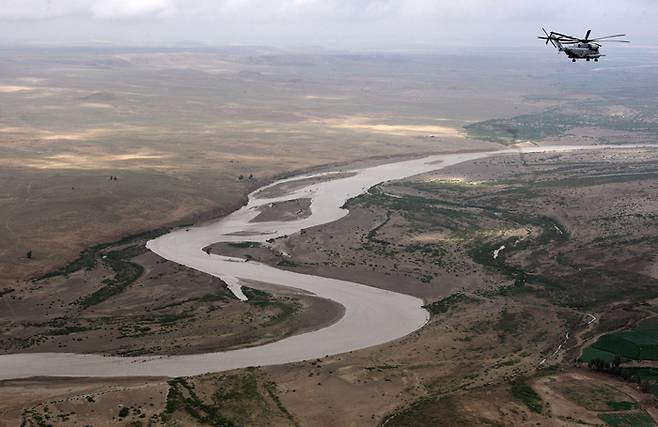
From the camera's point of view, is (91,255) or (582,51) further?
(91,255)

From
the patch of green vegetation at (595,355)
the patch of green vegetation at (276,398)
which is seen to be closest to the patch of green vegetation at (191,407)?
the patch of green vegetation at (276,398)

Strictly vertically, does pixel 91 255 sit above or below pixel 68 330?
above

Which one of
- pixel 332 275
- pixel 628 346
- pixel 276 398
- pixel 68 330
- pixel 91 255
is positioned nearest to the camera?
pixel 276 398

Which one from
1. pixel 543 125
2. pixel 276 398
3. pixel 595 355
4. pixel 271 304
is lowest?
pixel 276 398

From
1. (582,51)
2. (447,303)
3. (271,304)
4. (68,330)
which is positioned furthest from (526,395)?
(68,330)

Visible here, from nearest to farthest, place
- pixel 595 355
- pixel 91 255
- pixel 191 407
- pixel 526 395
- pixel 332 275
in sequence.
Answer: pixel 191 407, pixel 526 395, pixel 595 355, pixel 332 275, pixel 91 255

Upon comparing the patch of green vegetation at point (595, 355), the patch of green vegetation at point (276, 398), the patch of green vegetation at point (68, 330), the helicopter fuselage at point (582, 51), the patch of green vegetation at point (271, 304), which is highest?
the helicopter fuselage at point (582, 51)

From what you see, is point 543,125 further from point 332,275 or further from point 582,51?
point 582,51

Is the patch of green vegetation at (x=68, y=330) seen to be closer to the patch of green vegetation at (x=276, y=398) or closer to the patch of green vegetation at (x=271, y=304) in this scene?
the patch of green vegetation at (x=271, y=304)
